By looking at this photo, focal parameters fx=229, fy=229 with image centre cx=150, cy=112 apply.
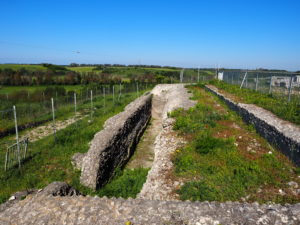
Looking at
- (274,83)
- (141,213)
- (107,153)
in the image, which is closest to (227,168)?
(141,213)

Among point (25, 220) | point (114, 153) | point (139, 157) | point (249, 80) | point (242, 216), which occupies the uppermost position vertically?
point (249, 80)

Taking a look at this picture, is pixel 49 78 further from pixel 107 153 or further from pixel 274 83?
pixel 107 153

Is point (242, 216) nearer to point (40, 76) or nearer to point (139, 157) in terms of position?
point (139, 157)

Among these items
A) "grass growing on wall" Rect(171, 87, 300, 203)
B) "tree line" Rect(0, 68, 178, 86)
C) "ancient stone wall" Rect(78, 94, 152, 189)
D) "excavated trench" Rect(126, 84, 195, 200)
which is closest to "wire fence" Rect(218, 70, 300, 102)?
"grass growing on wall" Rect(171, 87, 300, 203)

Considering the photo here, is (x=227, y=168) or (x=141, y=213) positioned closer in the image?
(x=141, y=213)

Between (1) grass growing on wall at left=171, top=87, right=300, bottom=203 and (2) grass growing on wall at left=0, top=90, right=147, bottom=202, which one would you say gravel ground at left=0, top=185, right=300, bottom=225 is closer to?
(1) grass growing on wall at left=171, top=87, right=300, bottom=203

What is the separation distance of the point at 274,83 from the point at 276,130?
6929mm

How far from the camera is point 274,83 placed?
12156 mm

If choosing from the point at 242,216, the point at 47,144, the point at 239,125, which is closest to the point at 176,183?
the point at 242,216

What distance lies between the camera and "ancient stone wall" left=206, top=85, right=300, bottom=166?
17.8 ft

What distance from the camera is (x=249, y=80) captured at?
16.1 metres

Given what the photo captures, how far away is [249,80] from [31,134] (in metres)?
14.3

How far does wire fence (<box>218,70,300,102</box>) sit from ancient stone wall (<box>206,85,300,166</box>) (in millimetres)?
2235

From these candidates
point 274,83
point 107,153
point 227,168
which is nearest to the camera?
point 227,168
